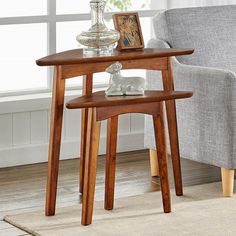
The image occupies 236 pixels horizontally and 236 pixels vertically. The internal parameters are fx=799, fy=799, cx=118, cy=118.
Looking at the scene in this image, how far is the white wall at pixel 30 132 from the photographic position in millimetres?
4562

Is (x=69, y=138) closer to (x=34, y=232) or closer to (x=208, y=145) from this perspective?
(x=208, y=145)

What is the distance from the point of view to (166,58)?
388 centimetres

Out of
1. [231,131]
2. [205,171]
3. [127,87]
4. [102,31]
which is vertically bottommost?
[205,171]

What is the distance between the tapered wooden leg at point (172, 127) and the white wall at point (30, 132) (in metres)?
0.99

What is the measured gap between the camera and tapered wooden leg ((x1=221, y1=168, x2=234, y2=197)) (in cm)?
392

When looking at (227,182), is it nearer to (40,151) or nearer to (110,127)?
(110,127)

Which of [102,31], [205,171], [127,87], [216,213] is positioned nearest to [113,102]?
[127,87]

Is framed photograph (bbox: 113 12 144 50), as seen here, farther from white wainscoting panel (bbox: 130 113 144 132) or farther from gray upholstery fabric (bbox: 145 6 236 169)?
white wainscoting panel (bbox: 130 113 144 132)

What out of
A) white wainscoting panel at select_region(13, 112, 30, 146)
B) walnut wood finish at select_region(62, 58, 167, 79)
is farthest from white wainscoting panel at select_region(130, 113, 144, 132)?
walnut wood finish at select_region(62, 58, 167, 79)

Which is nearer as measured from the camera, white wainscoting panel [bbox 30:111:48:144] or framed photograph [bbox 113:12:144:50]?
framed photograph [bbox 113:12:144:50]

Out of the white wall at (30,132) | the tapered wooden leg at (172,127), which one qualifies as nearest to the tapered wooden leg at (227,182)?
the tapered wooden leg at (172,127)

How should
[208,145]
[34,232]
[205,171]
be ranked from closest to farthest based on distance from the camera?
[34,232]
[208,145]
[205,171]

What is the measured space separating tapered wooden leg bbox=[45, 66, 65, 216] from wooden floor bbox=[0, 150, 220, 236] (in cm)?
16

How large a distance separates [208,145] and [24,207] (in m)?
0.96
